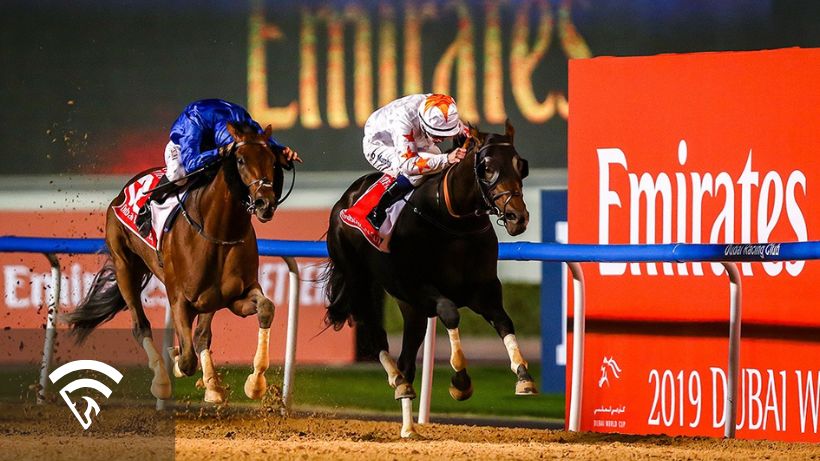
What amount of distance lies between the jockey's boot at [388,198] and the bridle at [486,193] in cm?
36

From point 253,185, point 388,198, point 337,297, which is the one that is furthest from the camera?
point 337,297

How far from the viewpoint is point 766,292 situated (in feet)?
20.2

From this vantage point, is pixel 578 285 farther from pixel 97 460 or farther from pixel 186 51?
pixel 186 51

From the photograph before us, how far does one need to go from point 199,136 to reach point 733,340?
7.68ft

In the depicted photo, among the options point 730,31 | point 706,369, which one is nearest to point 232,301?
point 706,369

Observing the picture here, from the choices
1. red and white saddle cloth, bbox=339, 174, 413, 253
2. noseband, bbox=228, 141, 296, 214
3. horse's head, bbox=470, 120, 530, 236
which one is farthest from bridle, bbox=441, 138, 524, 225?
noseband, bbox=228, 141, 296, 214

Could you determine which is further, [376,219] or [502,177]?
[376,219]

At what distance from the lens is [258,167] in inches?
243

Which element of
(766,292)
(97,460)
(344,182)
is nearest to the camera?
(97,460)

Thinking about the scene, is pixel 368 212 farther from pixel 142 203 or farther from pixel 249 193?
pixel 142 203

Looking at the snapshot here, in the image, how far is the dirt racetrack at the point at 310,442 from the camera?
5.48 meters

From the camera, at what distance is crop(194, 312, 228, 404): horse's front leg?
20.3 ft

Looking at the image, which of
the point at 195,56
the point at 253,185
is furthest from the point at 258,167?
the point at 195,56

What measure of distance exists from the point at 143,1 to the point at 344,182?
4621mm
